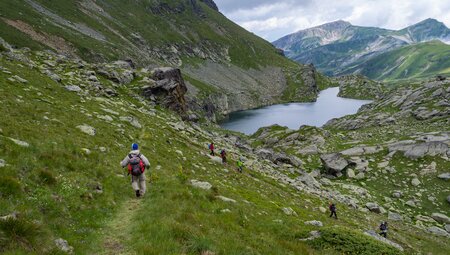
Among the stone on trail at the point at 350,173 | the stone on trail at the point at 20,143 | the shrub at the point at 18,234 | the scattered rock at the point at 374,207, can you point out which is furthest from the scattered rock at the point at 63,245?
the stone on trail at the point at 350,173

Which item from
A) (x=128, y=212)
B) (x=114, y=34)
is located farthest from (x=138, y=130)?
(x=114, y=34)

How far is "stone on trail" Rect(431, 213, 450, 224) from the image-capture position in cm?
3716

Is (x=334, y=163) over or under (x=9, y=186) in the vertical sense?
under

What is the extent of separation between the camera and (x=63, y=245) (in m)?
10.0

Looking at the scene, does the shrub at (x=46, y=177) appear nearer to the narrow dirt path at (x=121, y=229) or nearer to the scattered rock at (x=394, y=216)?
the narrow dirt path at (x=121, y=229)

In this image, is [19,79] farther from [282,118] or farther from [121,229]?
[282,118]

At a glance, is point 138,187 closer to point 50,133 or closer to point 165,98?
point 50,133

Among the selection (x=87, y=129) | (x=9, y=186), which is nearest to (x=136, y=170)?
(x=9, y=186)

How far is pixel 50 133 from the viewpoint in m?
20.1

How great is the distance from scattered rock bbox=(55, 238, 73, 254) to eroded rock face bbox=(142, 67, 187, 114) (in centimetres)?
5359

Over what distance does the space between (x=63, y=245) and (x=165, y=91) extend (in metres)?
58.0

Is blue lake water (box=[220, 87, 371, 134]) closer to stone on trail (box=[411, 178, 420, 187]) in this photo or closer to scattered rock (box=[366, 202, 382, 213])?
stone on trail (box=[411, 178, 420, 187])

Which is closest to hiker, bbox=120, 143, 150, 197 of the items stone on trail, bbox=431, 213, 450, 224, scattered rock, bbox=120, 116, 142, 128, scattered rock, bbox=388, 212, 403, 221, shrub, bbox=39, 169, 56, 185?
shrub, bbox=39, 169, 56, 185

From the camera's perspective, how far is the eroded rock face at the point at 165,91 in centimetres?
6391
